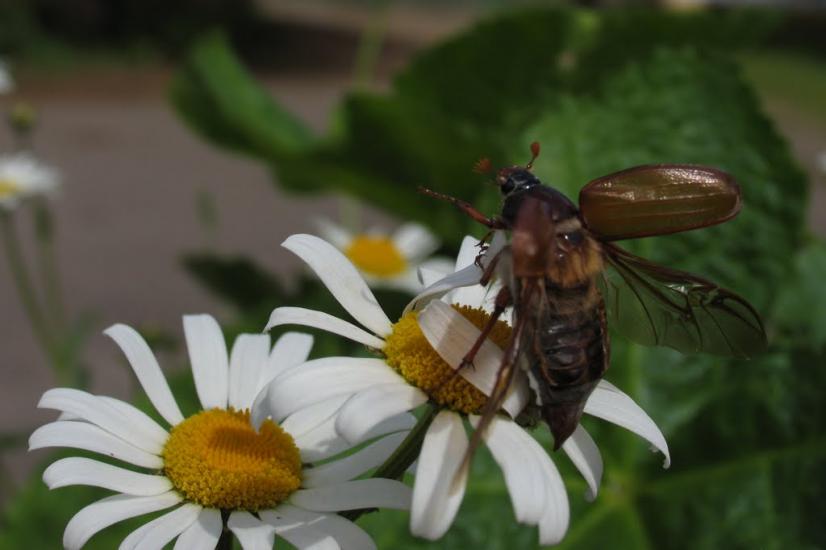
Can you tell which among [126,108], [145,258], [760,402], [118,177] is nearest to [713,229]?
[760,402]

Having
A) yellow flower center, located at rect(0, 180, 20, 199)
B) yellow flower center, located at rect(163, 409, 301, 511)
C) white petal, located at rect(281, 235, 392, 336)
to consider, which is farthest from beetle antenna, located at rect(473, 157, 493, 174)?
yellow flower center, located at rect(0, 180, 20, 199)

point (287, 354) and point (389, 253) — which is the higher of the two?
point (287, 354)

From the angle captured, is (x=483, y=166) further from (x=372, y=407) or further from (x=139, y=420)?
(x=139, y=420)

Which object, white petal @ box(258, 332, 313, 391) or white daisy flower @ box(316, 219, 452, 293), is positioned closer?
white petal @ box(258, 332, 313, 391)

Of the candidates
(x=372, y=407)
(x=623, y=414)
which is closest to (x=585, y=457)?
(x=623, y=414)

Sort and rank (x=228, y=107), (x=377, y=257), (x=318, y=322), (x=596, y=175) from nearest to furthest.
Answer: (x=318, y=322) → (x=596, y=175) → (x=228, y=107) → (x=377, y=257)

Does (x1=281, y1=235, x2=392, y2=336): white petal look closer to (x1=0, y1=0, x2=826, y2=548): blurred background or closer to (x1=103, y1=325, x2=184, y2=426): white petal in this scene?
(x1=103, y1=325, x2=184, y2=426): white petal

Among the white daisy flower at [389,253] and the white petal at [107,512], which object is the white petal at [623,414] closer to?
the white petal at [107,512]
